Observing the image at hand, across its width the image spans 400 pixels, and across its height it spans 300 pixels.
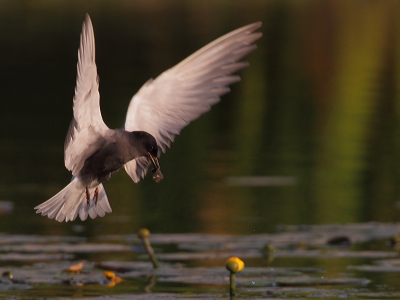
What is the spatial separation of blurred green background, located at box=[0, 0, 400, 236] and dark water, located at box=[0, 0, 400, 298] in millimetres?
35

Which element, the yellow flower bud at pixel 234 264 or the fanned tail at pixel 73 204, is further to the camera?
the yellow flower bud at pixel 234 264

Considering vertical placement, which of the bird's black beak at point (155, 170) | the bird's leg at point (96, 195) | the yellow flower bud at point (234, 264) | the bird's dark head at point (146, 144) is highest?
the bird's dark head at point (146, 144)

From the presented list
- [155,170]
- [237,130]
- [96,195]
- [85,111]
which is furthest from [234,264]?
[237,130]

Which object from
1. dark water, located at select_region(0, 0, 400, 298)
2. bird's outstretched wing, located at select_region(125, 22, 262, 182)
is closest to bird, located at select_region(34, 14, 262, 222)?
bird's outstretched wing, located at select_region(125, 22, 262, 182)

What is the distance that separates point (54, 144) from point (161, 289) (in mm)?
9434

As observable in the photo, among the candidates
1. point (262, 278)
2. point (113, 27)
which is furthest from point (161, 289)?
point (113, 27)

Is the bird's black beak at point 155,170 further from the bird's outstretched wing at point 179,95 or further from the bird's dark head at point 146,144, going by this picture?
the bird's outstretched wing at point 179,95

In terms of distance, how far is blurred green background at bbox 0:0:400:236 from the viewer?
12672mm

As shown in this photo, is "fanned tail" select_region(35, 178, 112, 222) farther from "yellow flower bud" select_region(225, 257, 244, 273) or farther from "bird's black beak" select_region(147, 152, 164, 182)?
"yellow flower bud" select_region(225, 257, 244, 273)

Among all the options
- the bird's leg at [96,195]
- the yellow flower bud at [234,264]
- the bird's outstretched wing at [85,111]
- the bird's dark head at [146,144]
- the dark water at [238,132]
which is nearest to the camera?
the bird's outstretched wing at [85,111]

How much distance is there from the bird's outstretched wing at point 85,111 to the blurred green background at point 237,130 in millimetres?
3543

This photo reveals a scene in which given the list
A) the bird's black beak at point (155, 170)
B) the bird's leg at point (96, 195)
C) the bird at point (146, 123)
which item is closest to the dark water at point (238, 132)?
the bird's leg at point (96, 195)

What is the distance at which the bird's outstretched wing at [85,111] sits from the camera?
728 cm

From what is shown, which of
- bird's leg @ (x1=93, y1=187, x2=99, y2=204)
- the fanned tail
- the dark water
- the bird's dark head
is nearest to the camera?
the bird's dark head
